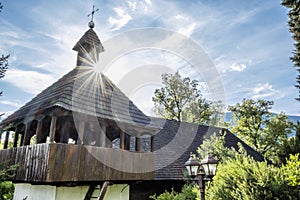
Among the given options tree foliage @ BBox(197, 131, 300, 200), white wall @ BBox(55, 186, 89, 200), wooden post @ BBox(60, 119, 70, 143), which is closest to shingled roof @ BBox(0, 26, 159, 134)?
wooden post @ BBox(60, 119, 70, 143)

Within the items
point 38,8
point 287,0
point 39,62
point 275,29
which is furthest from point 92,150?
point 287,0

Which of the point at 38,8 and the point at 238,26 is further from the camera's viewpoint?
the point at 238,26

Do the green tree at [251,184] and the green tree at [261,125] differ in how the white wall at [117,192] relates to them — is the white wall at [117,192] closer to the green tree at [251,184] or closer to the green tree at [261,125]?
the green tree at [251,184]

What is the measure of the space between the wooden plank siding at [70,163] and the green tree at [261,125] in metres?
15.5

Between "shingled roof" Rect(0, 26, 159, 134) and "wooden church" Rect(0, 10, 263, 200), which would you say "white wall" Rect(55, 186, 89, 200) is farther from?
"shingled roof" Rect(0, 26, 159, 134)

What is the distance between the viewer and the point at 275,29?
8.73 m

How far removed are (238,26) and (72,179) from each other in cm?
710

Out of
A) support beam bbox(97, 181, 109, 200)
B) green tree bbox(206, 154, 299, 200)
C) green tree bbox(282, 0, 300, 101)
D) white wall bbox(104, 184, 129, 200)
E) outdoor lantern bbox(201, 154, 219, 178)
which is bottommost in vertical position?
white wall bbox(104, 184, 129, 200)

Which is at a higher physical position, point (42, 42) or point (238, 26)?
point (238, 26)

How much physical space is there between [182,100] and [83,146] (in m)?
15.9

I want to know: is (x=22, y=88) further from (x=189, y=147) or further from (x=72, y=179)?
(x=189, y=147)

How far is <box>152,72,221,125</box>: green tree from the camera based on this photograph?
21922 mm

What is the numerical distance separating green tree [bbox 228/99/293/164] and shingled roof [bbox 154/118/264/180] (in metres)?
3.64

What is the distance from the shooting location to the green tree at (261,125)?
1948 centimetres
